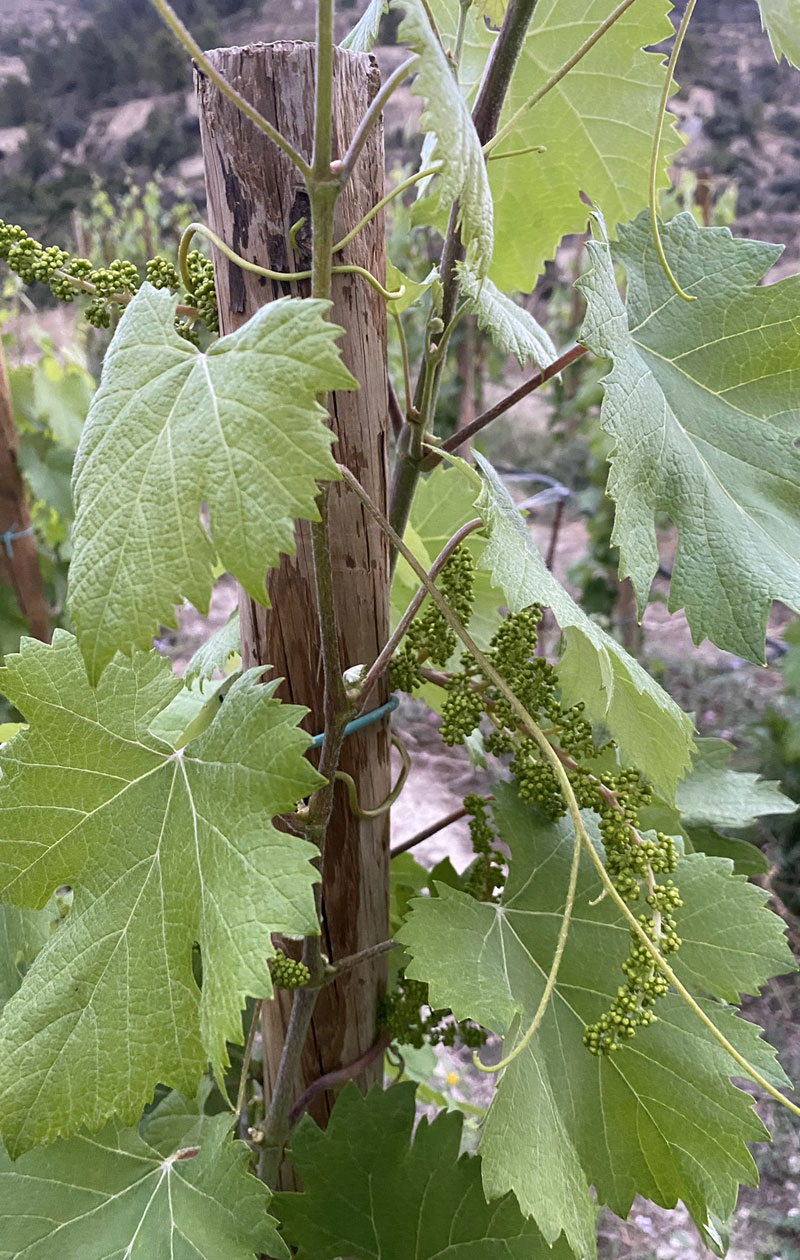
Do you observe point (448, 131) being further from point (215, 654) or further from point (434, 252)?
point (434, 252)

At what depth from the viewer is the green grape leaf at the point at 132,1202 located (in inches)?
27.3

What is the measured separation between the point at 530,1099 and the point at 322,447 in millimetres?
539

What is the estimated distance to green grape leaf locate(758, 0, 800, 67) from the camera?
28.5 inches

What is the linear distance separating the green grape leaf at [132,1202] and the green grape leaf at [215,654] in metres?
0.38

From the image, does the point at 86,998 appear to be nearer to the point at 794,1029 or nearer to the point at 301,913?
the point at 301,913

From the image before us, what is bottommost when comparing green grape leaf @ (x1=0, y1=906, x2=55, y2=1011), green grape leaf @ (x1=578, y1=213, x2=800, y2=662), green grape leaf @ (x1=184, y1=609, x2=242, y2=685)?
green grape leaf @ (x1=0, y1=906, x2=55, y2=1011)

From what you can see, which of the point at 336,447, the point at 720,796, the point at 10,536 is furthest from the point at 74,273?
the point at 10,536

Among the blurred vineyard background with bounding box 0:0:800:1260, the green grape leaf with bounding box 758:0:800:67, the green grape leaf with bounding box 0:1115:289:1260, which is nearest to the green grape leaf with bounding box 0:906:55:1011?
Result: the green grape leaf with bounding box 0:1115:289:1260

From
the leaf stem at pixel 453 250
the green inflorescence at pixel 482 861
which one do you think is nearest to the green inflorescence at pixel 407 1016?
the green inflorescence at pixel 482 861

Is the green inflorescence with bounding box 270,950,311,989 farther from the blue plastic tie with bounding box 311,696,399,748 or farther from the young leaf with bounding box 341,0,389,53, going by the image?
the young leaf with bounding box 341,0,389,53

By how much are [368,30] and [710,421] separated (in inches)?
18.1

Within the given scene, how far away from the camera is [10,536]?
2.01m

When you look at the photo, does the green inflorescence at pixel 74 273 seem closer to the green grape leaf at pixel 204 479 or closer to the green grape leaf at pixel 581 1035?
the green grape leaf at pixel 204 479

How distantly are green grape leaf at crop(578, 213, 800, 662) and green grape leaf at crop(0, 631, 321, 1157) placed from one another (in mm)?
328
